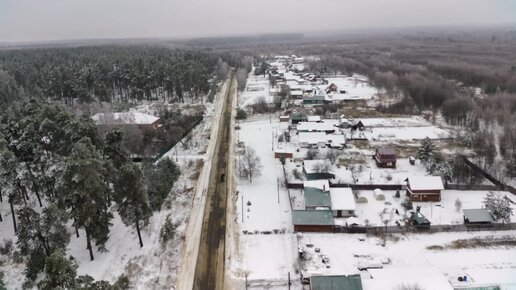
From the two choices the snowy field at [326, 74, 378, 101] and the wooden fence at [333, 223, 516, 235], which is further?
the snowy field at [326, 74, 378, 101]

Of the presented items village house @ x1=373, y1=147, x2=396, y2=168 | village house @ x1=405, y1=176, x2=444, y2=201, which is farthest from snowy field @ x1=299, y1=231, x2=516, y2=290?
village house @ x1=373, y1=147, x2=396, y2=168

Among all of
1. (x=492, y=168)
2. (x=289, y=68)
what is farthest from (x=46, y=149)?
(x=289, y=68)

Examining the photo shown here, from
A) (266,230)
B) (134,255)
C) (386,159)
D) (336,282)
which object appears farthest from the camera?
(386,159)

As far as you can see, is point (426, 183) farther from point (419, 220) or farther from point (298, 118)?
point (298, 118)

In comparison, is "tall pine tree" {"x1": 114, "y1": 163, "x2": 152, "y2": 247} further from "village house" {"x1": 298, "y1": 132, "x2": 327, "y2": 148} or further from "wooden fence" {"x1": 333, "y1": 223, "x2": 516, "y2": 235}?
"village house" {"x1": 298, "y1": 132, "x2": 327, "y2": 148}

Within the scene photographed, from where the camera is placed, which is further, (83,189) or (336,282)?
(83,189)

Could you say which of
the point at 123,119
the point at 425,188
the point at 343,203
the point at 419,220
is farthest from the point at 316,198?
the point at 123,119
